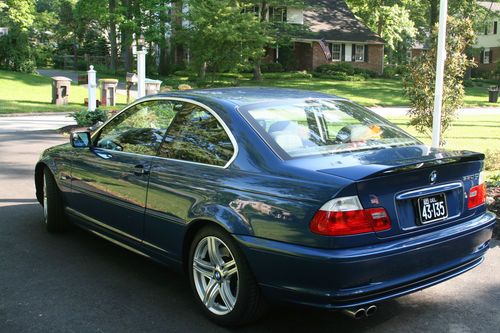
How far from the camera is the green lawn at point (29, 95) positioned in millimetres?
22016

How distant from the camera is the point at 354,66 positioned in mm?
48156

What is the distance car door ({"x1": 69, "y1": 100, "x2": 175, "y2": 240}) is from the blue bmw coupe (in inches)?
0.7

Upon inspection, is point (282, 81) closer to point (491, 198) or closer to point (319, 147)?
point (491, 198)

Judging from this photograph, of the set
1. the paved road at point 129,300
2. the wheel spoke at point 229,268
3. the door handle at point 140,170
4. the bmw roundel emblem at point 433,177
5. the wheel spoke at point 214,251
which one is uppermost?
the bmw roundel emblem at point 433,177

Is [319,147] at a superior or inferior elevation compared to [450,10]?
inferior

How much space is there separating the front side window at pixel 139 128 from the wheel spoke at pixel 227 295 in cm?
126

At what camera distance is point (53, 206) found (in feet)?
19.4

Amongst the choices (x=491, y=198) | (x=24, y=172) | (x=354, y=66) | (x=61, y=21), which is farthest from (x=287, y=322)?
(x=61, y=21)

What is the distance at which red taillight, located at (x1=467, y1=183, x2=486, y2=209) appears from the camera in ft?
13.1

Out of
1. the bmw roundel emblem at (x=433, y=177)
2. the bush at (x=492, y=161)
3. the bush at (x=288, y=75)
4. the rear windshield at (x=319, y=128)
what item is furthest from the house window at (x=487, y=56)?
the bmw roundel emblem at (x=433, y=177)

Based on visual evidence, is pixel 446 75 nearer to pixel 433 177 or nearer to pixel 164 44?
pixel 433 177

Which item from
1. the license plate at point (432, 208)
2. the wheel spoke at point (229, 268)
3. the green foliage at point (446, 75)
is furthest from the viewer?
the green foliage at point (446, 75)

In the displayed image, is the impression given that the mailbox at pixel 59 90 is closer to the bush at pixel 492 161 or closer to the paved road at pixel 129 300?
the bush at pixel 492 161

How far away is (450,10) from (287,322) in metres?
48.1
